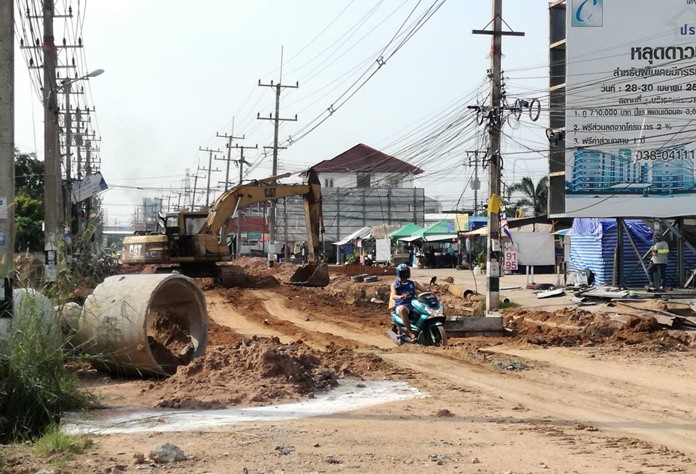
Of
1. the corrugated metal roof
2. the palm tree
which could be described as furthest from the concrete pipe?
the corrugated metal roof

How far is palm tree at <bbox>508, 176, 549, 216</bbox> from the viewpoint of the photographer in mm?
75688

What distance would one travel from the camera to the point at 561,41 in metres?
28.9

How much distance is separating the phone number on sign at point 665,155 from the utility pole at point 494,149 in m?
7.71

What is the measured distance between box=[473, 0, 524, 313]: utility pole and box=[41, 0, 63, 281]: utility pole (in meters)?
11.9

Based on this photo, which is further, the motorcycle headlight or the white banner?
the white banner

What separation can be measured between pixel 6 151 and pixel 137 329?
2.90 meters

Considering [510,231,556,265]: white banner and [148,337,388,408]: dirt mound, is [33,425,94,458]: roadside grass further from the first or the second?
[510,231,556,265]: white banner

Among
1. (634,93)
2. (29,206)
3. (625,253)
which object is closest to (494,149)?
(634,93)

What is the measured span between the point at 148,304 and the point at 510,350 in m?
7.36

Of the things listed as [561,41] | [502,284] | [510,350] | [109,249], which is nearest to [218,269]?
[502,284]

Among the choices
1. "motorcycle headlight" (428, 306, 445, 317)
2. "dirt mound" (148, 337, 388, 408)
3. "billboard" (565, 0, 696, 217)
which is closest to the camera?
"dirt mound" (148, 337, 388, 408)

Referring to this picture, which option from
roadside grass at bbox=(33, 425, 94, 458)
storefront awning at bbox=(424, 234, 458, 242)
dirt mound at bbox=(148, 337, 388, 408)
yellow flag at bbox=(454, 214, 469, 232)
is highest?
yellow flag at bbox=(454, 214, 469, 232)

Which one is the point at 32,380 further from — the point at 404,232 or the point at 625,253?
the point at 404,232

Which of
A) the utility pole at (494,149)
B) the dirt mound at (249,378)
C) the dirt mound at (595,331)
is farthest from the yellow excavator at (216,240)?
the dirt mound at (249,378)
